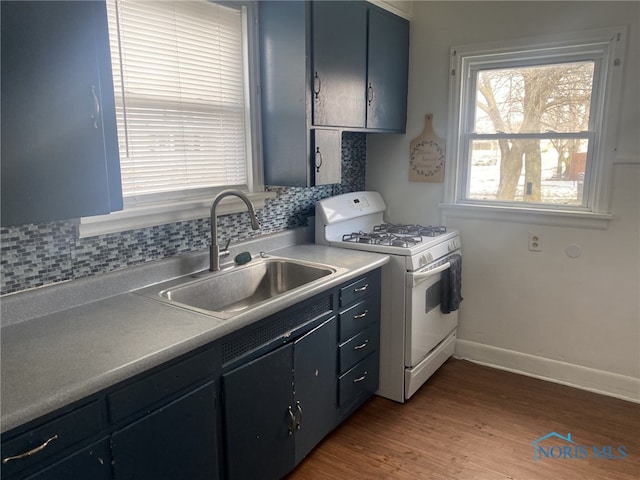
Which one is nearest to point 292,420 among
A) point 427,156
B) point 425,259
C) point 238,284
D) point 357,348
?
point 357,348

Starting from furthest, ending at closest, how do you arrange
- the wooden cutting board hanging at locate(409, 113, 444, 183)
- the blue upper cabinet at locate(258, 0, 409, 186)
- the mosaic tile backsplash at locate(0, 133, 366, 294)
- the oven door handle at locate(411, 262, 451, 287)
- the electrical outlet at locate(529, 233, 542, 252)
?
the wooden cutting board hanging at locate(409, 113, 444, 183), the electrical outlet at locate(529, 233, 542, 252), the oven door handle at locate(411, 262, 451, 287), the blue upper cabinet at locate(258, 0, 409, 186), the mosaic tile backsplash at locate(0, 133, 366, 294)

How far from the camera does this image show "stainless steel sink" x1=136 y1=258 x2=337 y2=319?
2.04 metres

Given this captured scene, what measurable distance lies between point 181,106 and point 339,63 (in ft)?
2.94

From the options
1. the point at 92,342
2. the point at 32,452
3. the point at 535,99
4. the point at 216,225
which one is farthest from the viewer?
the point at 535,99

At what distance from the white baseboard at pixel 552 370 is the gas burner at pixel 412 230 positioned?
82cm

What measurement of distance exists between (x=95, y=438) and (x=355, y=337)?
1.42 meters

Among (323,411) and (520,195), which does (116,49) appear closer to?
(323,411)

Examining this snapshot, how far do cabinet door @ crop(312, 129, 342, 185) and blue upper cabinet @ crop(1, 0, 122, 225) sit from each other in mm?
1174

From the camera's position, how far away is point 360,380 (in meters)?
2.53

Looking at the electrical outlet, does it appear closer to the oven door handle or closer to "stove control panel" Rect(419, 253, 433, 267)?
the oven door handle

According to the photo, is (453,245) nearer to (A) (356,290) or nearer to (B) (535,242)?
(B) (535,242)

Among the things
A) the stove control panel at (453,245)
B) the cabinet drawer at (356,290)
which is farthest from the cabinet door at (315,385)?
the stove control panel at (453,245)

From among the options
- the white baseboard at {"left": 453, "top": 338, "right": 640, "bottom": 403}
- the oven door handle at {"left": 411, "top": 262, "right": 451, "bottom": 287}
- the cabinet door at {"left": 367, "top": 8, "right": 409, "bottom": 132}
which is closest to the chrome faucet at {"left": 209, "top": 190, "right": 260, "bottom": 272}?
the oven door handle at {"left": 411, "top": 262, "right": 451, "bottom": 287}

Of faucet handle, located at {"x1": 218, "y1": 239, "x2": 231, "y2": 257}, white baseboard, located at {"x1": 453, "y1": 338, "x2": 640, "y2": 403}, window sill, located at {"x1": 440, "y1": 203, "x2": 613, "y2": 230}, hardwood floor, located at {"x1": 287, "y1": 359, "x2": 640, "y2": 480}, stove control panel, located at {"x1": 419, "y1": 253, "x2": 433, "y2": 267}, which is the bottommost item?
hardwood floor, located at {"x1": 287, "y1": 359, "x2": 640, "y2": 480}
